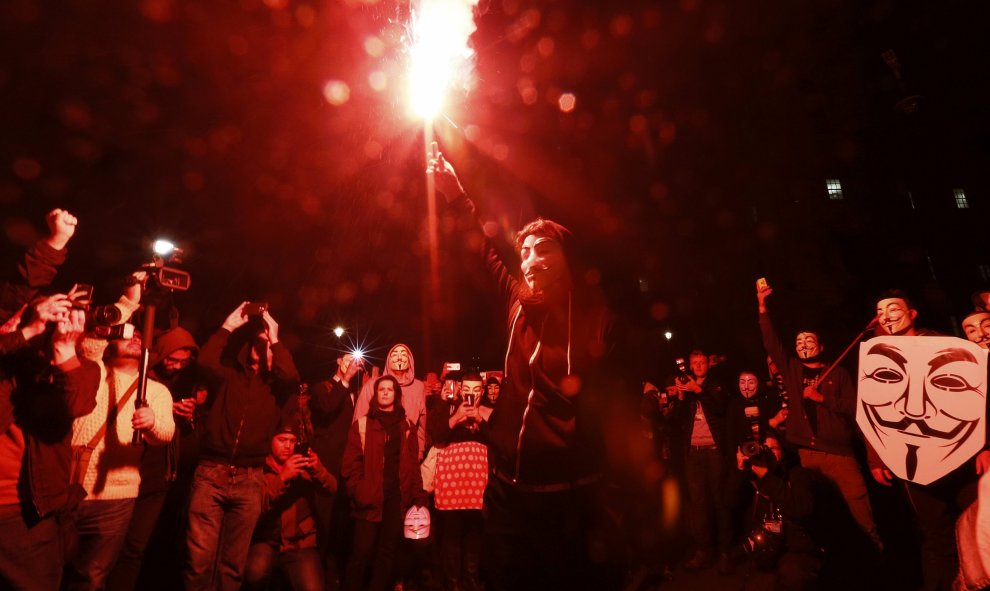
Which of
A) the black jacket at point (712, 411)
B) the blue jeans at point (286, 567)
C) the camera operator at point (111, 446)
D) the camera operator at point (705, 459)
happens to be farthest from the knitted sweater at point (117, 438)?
the black jacket at point (712, 411)

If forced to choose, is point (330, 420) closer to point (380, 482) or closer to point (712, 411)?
point (380, 482)

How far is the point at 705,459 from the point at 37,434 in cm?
667

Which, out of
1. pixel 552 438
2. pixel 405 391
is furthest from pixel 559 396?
pixel 405 391

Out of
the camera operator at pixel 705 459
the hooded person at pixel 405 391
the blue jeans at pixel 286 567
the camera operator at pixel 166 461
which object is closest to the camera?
the camera operator at pixel 166 461

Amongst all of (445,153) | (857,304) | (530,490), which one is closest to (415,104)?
(445,153)

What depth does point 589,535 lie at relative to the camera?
6.68ft

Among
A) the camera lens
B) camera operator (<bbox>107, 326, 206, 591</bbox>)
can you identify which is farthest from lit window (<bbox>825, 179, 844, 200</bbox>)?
the camera lens

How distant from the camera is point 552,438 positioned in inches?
81.8

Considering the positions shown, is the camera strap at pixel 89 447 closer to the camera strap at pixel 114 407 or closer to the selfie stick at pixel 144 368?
the camera strap at pixel 114 407

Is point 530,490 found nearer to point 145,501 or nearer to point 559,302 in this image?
point 559,302

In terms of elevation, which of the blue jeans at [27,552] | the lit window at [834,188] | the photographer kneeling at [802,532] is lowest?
the photographer kneeling at [802,532]

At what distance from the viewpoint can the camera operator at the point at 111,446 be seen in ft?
12.8

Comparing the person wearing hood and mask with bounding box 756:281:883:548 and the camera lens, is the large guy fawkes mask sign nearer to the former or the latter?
the person wearing hood and mask with bounding box 756:281:883:548

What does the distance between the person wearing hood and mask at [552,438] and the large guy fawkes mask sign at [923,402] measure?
374 centimetres
